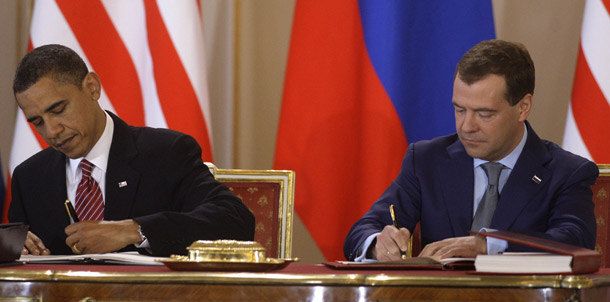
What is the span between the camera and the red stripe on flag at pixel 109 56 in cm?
375

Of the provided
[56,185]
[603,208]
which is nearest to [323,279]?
[56,185]

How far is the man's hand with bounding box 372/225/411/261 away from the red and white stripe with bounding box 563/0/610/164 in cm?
147

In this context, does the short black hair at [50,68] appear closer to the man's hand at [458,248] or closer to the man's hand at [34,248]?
the man's hand at [34,248]

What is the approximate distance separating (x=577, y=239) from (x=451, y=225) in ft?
1.53

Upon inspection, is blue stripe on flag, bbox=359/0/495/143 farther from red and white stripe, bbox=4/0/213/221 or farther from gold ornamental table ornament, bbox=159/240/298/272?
gold ornamental table ornament, bbox=159/240/298/272

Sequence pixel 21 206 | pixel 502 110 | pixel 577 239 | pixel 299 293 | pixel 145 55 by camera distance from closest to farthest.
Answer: pixel 299 293 < pixel 577 239 < pixel 502 110 < pixel 21 206 < pixel 145 55

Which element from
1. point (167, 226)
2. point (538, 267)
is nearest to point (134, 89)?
point (167, 226)

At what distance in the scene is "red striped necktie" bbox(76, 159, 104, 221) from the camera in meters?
2.85

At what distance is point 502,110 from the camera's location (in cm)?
277

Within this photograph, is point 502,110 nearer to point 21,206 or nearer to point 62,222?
point 62,222

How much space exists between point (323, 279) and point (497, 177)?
4.51ft

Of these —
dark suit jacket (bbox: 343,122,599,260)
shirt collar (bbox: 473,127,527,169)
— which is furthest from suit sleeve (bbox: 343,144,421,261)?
shirt collar (bbox: 473,127,527,169)

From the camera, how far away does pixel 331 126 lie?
3.85 meters

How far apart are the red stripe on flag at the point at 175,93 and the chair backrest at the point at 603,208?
1671 millimetres
